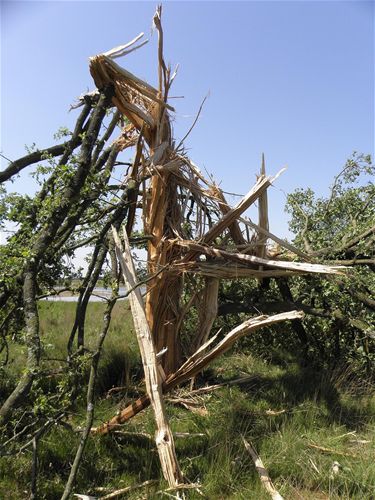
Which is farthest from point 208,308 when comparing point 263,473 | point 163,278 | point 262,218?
point 263,473

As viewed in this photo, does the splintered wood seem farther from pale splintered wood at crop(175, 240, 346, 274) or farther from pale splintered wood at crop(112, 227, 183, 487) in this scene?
pale splintered wood at crop(112, 227, 183, 487)

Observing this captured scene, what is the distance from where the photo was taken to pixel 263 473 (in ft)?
11.0

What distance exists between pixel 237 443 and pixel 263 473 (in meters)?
0.46

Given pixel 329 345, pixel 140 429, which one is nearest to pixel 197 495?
pixel 140 429

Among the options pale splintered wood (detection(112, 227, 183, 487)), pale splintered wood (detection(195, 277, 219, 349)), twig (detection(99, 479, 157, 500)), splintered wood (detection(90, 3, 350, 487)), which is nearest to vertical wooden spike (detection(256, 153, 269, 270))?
splintered wood (detection(90, 3, 350, 487))

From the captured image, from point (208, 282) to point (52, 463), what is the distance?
2128 millimetres

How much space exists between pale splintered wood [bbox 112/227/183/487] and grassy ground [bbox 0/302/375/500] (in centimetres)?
20

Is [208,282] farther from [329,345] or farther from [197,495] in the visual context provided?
[329,345]

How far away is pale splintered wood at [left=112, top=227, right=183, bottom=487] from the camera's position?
3.10 m

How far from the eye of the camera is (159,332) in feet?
14.9

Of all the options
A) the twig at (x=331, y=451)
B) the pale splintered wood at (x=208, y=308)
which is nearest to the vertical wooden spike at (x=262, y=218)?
the pale splintered wood at (x=208, y=308)

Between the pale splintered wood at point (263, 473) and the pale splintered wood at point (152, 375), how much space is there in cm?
63

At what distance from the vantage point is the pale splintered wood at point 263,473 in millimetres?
3079

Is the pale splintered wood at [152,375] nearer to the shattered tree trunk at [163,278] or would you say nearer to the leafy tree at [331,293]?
the shattered tree trunk at [163,278]
